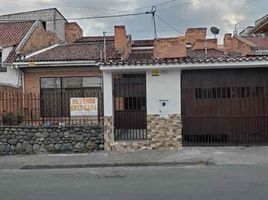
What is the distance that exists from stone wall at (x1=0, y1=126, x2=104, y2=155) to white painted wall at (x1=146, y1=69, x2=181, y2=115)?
204 cm

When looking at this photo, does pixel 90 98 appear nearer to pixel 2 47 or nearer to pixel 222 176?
pixel 222 176

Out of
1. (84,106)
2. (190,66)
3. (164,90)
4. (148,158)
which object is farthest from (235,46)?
(148,158)

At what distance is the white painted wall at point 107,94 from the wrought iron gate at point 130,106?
307 millimetres

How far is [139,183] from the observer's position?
1028 centimetres

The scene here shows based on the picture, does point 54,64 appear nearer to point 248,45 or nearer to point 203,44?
point 248,45

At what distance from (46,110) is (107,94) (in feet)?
11.8

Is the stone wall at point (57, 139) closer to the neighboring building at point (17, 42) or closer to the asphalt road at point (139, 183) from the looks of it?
the asphalt road at point (139, 183)

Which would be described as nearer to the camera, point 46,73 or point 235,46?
point 46,73

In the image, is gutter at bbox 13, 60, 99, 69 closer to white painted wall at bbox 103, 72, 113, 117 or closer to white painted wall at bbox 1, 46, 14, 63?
white painted wall at bbox 1, 46, 14, 63

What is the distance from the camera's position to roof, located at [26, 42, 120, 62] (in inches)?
1052

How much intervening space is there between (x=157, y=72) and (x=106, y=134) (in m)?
2.76

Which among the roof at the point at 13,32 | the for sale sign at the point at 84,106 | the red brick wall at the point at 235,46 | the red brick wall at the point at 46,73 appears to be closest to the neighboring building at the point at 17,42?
the roof at the point at 13,32

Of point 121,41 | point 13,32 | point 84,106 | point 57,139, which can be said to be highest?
point 13,32

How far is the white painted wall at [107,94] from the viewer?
54.9 feet
